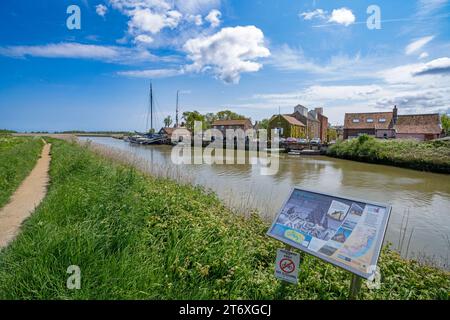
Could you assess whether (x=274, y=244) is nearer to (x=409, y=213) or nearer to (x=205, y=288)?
(x=205, y=288)

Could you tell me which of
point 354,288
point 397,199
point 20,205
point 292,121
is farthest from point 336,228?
point 292,121

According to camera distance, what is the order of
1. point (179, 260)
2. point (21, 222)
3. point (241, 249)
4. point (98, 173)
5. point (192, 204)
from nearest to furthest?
point (179, 260)
point (241, 249)
point (21, 222)
point (192, 204)
point (98, 173)

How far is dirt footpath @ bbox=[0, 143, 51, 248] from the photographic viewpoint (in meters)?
4.25

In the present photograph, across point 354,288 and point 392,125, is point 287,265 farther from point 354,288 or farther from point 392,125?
point 392,125

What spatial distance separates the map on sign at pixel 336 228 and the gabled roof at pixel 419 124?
41.4 meters

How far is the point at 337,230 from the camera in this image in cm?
235

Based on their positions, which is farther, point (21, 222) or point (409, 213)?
point (409, 213)

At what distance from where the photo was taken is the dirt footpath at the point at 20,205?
4.25 m

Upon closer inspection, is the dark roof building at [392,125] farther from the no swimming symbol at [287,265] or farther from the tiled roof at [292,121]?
the no swimming symbol at [287,265]

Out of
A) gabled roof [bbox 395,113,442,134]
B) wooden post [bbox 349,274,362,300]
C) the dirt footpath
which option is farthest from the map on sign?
gabled roof [bbox 395,113,442,134]

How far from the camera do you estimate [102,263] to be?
2.72 m
